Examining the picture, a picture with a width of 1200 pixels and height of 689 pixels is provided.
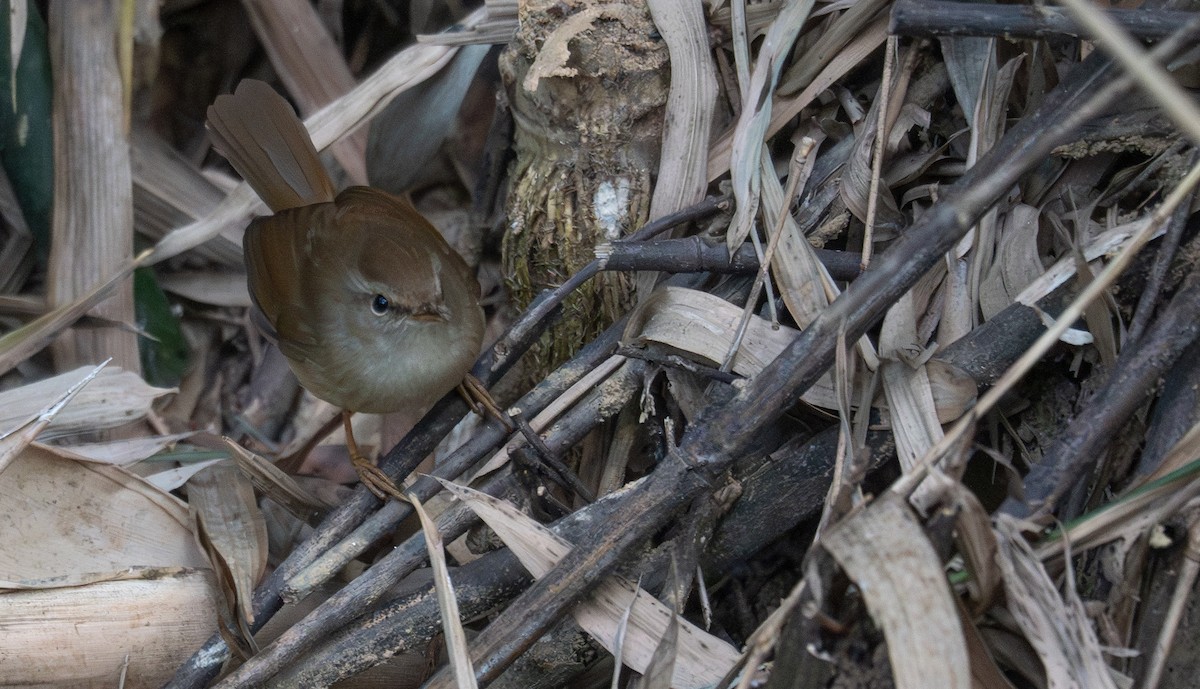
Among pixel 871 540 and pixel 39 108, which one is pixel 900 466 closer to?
pixel 871 540

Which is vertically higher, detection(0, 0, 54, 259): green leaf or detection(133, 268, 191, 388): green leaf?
detection(0, 0, 54, 259): green leaf

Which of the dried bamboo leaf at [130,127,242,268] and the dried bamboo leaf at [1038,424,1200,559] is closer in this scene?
the dried bamboo leaf at [1038,424,1200,559]

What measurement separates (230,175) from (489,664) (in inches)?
103

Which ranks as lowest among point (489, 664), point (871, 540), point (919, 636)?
point (489, 664)

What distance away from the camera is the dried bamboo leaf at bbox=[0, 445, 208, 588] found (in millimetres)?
2396

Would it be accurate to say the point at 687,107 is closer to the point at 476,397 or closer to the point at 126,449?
the point at 476,397

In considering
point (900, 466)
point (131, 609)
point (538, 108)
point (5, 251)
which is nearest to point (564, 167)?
point (538, 108)

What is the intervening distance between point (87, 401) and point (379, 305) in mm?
859

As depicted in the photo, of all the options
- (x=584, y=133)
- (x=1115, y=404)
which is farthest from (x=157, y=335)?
(x=1115, y=404)

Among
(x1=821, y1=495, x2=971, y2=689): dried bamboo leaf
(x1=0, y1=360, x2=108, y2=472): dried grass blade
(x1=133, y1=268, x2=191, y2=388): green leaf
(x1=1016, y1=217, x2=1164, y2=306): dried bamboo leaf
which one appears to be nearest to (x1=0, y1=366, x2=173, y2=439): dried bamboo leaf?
(x1=0, y1=360, x2=108, y2=472): dried grass blade

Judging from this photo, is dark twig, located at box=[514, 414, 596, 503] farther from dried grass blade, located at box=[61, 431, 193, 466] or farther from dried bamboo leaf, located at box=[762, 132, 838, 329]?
dried grass blade, located at box=[61, 431, 193, 466]

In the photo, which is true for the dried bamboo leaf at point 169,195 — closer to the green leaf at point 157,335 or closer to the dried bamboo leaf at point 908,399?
the green leaf at point 157,335

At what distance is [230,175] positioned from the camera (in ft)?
12.8

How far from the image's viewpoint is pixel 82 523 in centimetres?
249
